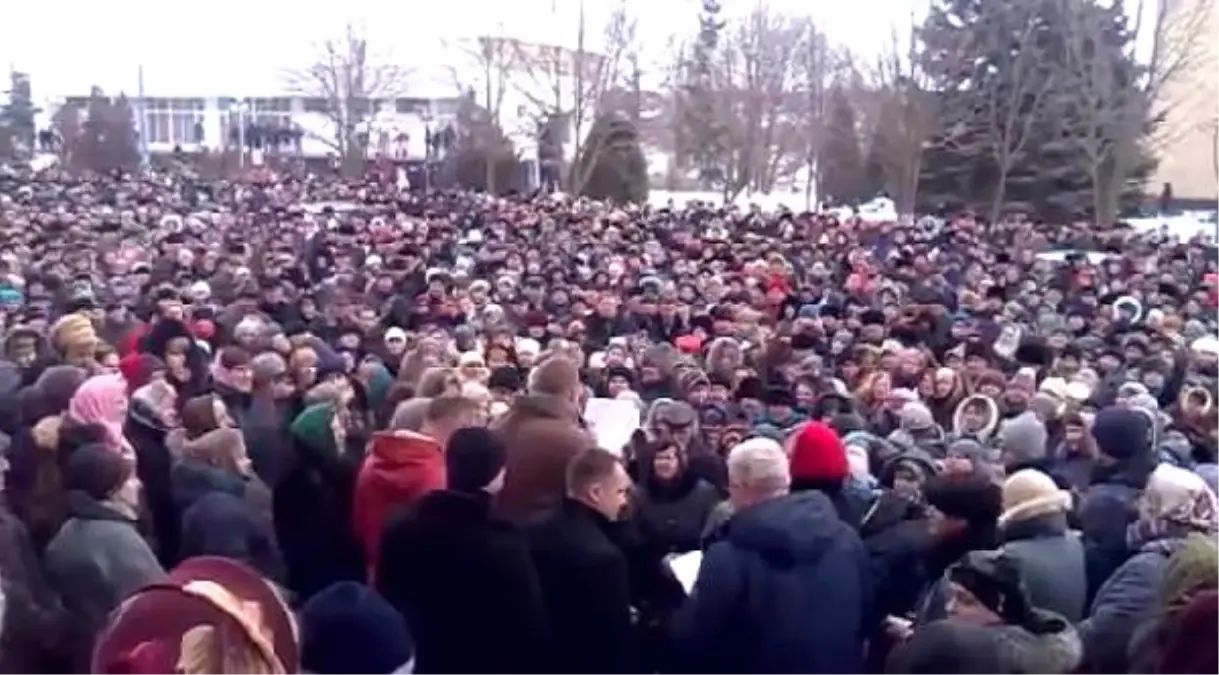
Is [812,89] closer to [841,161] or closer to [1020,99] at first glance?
[841,161]

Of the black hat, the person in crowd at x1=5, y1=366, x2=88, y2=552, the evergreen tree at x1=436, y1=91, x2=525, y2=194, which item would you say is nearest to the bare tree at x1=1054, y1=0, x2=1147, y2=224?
the evergreen tree at x1=436, y1=91, x2=525, y2=194

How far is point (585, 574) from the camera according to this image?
17.8ft

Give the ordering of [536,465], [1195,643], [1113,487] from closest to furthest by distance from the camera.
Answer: [1195,643] < [536,465] < [1113,487]

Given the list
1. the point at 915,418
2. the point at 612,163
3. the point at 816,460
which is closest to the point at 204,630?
the point at 816,460

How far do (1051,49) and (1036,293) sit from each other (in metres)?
23.6

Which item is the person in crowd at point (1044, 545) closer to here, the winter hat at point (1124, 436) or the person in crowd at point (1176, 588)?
the person in crowd at point (1176, 588)

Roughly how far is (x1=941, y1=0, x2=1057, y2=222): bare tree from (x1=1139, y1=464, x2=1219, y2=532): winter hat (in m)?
34.6

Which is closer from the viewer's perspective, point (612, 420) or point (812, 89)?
point (612, 420)

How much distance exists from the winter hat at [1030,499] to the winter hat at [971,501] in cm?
31

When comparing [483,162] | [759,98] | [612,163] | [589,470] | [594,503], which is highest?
[759,98]

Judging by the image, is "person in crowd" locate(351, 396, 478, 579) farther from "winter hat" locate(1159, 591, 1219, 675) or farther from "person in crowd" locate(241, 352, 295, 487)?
"winter hat" locate(1159, 591, 1219, 675)

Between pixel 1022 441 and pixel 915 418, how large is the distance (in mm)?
972

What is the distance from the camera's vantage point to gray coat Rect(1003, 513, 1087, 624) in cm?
541

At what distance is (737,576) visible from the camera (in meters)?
5.31
